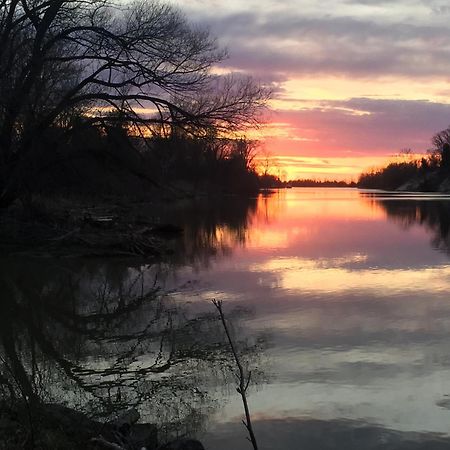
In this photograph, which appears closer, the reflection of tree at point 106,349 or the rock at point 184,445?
the rock at point 184,445

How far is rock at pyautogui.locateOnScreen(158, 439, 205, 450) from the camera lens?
15.5 ft

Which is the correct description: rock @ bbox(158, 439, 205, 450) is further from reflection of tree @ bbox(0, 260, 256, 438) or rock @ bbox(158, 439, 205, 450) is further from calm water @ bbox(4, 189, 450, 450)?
reflection of tree @ bbox(0, 260, 256, 438)

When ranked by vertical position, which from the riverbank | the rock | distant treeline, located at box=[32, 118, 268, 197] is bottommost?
the rock

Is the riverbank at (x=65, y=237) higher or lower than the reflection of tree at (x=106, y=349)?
higher

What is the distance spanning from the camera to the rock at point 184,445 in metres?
4.73

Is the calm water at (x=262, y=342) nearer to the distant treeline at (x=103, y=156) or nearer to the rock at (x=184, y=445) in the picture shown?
the rock at (x=184, y=445)

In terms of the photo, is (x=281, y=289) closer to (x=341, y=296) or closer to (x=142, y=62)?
(x=341, y=296)

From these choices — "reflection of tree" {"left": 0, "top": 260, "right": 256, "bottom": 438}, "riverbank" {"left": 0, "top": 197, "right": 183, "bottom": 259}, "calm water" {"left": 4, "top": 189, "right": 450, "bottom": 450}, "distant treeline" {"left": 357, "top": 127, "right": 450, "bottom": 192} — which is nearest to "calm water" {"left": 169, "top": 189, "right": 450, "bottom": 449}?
"calm water" {"left": 4, "top": 189, "right": 450, "bottom": 450}

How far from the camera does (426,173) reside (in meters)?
143

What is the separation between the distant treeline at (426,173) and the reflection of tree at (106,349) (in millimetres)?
122689

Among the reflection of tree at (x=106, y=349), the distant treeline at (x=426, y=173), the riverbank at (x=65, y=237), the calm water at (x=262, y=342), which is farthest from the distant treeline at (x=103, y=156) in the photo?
the distant treeline at (x=426, y=173)

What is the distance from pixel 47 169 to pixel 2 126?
222 cm

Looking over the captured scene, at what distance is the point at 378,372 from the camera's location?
7004 millimetres

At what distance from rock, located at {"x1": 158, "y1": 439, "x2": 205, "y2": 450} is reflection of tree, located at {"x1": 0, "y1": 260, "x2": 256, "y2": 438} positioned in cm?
80
